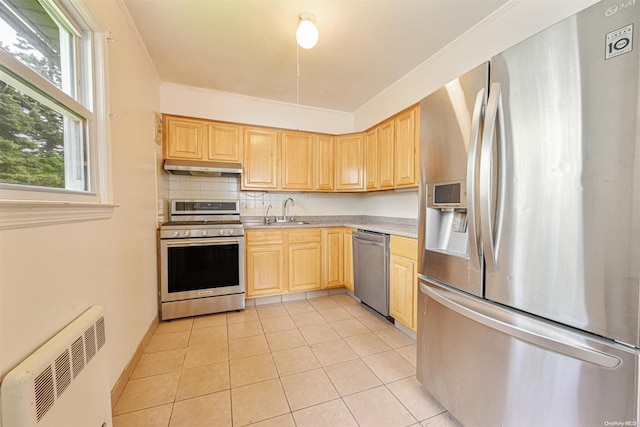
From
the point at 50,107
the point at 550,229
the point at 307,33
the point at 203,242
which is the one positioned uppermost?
the point at 307,33

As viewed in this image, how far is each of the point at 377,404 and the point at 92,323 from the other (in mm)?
1532

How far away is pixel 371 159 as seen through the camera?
3.25 metres

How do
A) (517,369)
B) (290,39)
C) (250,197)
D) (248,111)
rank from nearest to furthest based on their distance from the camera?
(517,369)
(290,39)
(248,111)
(250,197)

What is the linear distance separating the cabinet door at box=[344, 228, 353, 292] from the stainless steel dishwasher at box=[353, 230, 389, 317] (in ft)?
0.44

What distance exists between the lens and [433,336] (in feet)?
4.75

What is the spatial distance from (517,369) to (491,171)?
805mm

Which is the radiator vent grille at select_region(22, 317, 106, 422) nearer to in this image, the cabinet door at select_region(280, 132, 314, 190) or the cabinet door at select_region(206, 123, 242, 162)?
the cabinet door at select_region(206, 123, 242, 162)

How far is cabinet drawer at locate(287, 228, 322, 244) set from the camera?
3.09 m

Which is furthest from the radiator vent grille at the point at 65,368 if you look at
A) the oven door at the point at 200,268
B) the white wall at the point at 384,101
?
the white wall at the point at 384,101

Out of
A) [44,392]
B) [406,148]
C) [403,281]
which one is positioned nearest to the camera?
[44,392]

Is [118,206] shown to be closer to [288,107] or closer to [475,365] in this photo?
[475,365]

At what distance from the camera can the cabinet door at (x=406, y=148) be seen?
2463 millimetres

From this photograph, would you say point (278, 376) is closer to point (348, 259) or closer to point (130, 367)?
point (130, 367)

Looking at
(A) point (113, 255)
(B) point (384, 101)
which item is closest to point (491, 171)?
(A) point (113, 255)
